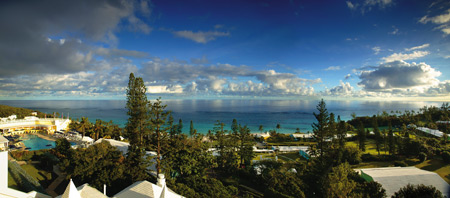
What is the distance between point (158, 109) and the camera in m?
15.2

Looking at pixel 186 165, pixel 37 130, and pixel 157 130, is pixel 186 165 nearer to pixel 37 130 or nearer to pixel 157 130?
pixel 157 130

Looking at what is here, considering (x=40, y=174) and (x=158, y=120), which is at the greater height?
(x=158, y=120)

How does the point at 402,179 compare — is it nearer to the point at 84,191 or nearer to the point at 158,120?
the point at 158,120

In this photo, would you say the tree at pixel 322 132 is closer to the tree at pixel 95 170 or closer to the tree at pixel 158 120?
the tree at pixel 158 120

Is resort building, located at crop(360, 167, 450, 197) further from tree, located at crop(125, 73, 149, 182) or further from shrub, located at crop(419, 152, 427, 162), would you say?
tree, located at crop(125, 73, 149, 182)

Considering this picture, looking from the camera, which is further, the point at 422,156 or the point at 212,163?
the point at 422,156

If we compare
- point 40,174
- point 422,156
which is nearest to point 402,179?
point 422,156

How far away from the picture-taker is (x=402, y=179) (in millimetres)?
14898

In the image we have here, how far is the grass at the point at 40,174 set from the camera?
43.9 feet

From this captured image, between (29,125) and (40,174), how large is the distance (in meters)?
28.4

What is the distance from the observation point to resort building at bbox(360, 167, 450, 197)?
1461 centimetres

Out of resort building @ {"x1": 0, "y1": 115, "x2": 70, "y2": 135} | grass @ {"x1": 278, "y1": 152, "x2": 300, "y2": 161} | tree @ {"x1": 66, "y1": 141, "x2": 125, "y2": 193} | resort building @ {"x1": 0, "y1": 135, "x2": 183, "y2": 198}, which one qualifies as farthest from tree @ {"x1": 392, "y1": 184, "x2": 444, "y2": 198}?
resort building @ {"x1": 0, "y1": 115, "x2": 70, "y2": 135}

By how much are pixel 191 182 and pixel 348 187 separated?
29.1ft

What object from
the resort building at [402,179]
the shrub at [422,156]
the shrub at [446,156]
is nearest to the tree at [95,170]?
the resort building at [402,179]
